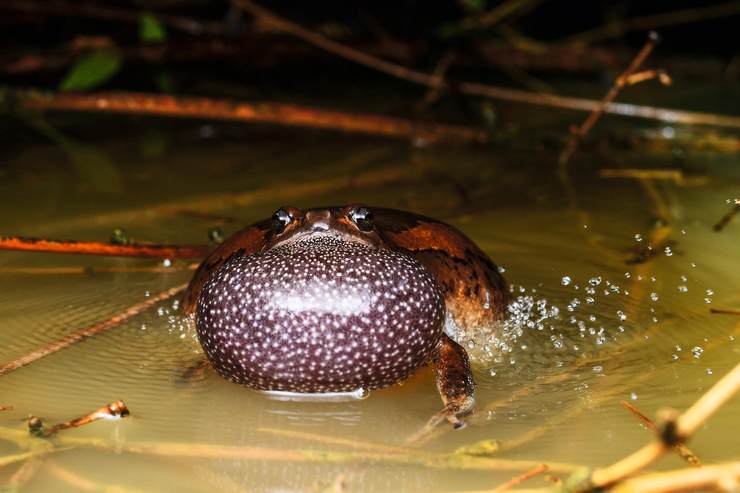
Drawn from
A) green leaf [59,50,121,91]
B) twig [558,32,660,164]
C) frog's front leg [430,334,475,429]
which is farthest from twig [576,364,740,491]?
green leaf [59,50,121,91]

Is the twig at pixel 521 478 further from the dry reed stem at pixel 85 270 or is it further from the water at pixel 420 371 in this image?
the dry reed stem at pixel 85 270

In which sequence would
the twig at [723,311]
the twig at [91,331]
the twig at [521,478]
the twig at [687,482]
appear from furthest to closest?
the twig at [723,311] < the twig at [91,331] < the twig at [521,478] < the twig at [687,482]

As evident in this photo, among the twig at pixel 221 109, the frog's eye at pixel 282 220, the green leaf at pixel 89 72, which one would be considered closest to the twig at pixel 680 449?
the frog's eye at pixel 282 220

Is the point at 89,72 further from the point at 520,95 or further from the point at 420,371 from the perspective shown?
the point at 420,371

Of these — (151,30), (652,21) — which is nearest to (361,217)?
(151,30)

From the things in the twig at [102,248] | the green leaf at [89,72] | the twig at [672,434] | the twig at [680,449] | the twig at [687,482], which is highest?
the green leaf at [89,72]

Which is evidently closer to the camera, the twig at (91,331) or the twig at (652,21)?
the twig at (91,331)

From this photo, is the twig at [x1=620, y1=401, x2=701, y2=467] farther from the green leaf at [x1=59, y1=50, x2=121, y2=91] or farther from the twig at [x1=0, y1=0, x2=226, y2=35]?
the twig at [x1=0, y1=0, x2=226, y2=35]
